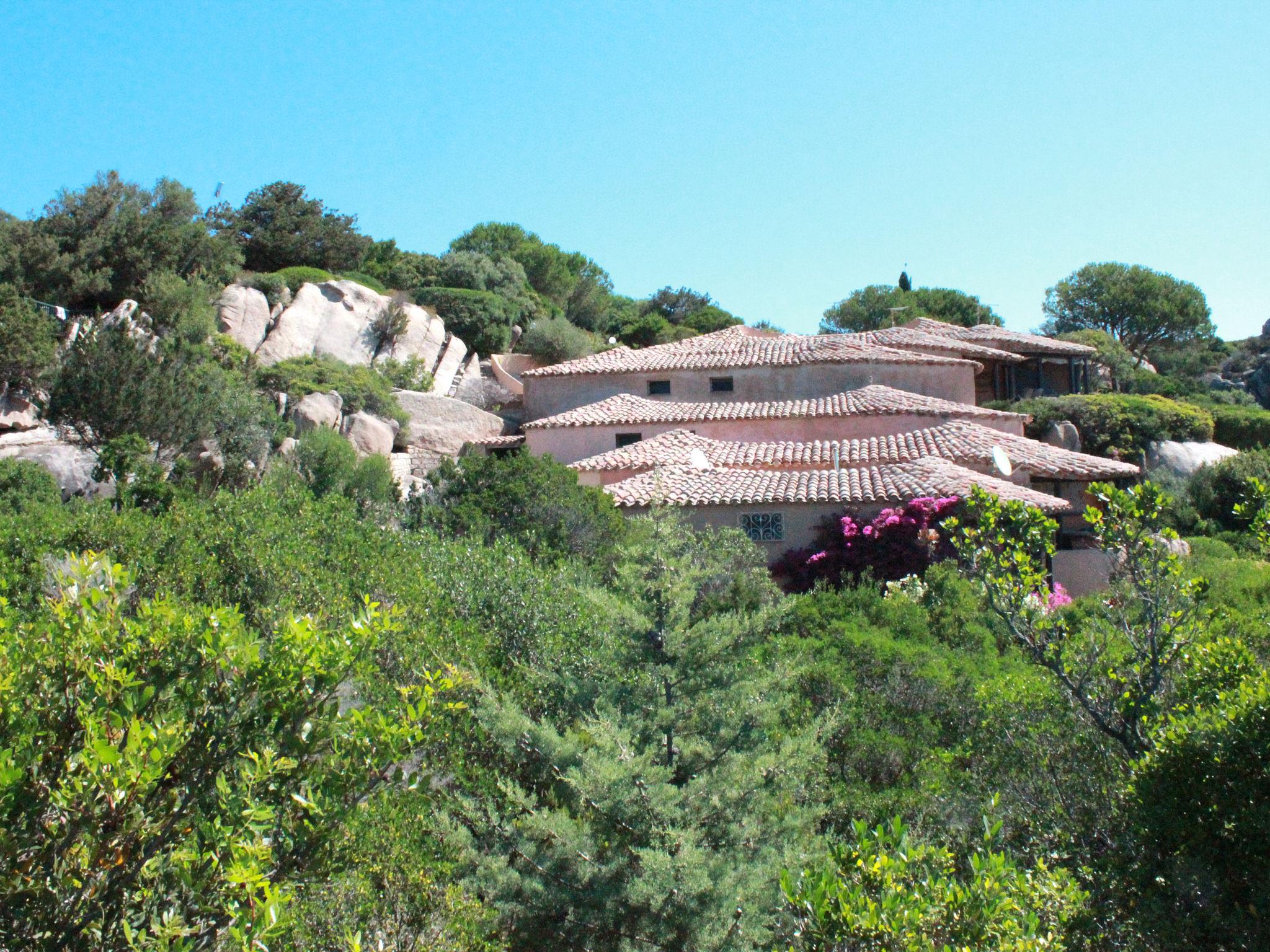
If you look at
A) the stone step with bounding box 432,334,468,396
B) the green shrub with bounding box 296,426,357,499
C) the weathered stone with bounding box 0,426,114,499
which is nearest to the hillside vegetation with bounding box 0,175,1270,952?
the weathered stone with bounding box 0,426,114,499

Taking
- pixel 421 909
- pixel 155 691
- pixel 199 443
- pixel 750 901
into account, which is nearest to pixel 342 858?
pixel 155 691

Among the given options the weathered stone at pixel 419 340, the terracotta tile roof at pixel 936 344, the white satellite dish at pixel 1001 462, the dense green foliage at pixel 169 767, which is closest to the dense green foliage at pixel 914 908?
the dense green foliage at pixel 169 767

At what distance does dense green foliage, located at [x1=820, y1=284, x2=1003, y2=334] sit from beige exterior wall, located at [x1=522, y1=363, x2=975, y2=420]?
2907 centimetres

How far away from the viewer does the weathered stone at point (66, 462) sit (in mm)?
24219

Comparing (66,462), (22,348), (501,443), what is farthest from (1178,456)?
(22,348)

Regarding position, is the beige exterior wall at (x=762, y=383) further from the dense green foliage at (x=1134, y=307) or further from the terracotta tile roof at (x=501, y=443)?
the dense green foliage at (x=1134, y=307)

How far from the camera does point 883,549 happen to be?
72.5 ft

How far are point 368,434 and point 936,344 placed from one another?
73.0ft

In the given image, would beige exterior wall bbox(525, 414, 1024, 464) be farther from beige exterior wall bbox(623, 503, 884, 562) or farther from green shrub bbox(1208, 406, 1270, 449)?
green shrub bbox(1208, 406, 1270, 449)

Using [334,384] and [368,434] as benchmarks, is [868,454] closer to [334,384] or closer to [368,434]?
[368,434]

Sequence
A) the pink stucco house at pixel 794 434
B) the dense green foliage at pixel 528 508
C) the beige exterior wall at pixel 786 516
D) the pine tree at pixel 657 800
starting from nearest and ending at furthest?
the pine tree at pixel 657 800 → the dense green foliage at pixel 528 508 → the beige exterior wall at pixel 786 516 → the pink stucco house at pixel 794 434

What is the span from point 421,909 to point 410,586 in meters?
4.66

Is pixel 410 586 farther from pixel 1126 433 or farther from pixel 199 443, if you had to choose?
pixel 1126 433

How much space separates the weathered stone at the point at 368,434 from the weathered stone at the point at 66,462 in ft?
27.2
